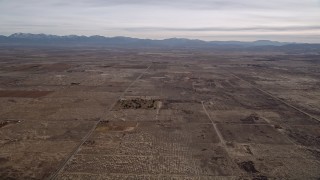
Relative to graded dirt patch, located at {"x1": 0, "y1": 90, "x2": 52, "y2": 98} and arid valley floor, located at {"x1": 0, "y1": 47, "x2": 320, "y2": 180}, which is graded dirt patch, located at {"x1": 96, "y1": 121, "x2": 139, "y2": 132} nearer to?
arid valley floor, located at {"x1": 0, "y1": 47, "x2": 320, "y2": 180}

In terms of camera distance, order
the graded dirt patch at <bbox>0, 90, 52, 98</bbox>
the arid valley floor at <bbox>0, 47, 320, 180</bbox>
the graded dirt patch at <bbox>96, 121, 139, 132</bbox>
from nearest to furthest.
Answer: the arid valley floor at <bbox>0, 47, 320, 180</bbox>
the graded dirt patch at <bbox>96, 121, 139, 132</bbox>
the graded dirt patch at <bbox>0, 90, 52, 98</bbox>

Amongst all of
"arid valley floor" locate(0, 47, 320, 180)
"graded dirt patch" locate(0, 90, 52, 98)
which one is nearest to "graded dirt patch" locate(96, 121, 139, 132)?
"arid valley floor" locate(0, 47, 320, 180)

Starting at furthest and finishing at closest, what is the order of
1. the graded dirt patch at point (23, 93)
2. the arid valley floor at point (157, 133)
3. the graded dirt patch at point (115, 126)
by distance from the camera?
the graded dirt patch at point (23, 93), the graded dirt patch at point (115, 126), the arid valley floor at point (157, 133)

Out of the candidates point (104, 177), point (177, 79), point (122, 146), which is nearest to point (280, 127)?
point (122, 146)

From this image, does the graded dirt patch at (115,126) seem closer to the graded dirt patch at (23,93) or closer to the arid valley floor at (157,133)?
the arid valley floor at (157,133)

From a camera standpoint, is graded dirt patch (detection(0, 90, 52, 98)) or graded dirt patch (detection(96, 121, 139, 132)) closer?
graded dirt patch (detection(96, 121, 139, 132))

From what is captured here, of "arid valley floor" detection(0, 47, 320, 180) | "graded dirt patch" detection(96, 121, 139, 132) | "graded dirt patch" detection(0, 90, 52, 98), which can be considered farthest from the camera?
"graded dirt patch" detection(0, 90, 52, 98)

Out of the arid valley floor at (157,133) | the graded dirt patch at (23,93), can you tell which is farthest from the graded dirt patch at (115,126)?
the graded dirt patch at (23,93)

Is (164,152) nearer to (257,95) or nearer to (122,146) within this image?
(122,146)

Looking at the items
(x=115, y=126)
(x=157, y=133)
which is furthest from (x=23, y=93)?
(x=157, y=133)

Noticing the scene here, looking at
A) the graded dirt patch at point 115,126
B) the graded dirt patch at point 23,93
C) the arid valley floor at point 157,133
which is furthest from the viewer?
the graded dirt patch at point 23,93

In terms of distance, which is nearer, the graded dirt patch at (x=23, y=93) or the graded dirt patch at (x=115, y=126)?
the graded dirt patch at (x=115, y=126)
